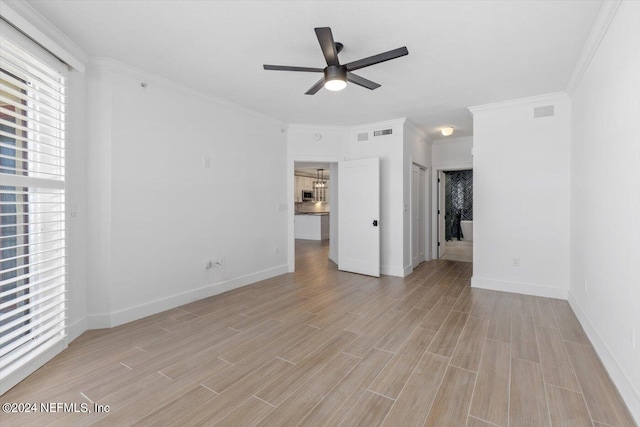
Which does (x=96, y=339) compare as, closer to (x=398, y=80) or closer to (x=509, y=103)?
(x=398, y=80)

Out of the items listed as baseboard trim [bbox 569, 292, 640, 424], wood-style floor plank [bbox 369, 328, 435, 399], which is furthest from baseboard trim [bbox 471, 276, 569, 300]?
wood-style floor plank [bbox 369, 328, 435, 399]

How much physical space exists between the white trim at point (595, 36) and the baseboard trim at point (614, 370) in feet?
8.31

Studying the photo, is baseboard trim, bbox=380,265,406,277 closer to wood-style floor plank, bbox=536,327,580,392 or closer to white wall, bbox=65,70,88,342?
wood-style floor plank, bbox=536,327,580,392

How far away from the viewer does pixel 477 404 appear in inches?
77.3

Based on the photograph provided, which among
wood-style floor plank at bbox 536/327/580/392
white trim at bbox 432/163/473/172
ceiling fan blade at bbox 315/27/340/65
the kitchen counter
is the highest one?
ceiling fan blade at bbox 315/27/340/65

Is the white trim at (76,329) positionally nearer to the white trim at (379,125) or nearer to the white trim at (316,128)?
the white trim at (316,128)

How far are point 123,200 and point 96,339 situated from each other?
1.40m

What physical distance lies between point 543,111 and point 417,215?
2847 mm

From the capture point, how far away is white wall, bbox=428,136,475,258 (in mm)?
6633

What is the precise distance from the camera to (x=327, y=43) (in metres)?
2.33

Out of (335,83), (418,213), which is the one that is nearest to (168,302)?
(335,83)

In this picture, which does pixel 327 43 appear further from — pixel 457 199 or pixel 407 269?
pixel 457 199

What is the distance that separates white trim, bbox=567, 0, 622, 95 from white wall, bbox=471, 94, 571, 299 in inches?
34.0

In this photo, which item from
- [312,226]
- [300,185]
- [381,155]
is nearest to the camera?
[381,155]
